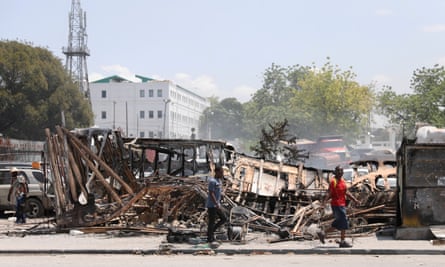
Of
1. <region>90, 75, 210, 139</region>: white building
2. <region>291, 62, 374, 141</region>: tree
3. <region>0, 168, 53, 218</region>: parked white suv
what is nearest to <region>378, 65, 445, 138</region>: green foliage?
<region>291, 62, 374, 141</region>: tree

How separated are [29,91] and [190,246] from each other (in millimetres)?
45951

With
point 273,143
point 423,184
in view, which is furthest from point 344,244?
point 273,143

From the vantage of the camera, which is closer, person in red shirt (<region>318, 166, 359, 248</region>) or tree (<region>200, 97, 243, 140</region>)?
person in red shirt (<region>318, 166, 359, 248</region>)

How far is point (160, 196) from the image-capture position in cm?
1658

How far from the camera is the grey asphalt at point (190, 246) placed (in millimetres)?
12875

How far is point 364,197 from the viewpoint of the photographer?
16.8 metres

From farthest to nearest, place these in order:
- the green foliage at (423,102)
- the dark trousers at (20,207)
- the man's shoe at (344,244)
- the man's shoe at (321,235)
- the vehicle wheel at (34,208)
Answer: the green foliage at (423,102) → the vehicle wheel at (34,208) → the dark trousers at (20,207) → the man's shoe at (321,235) → the man's shoe at (344,244)

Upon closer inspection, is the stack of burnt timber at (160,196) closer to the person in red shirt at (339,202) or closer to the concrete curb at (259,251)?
the person in red shirt at (339,202)

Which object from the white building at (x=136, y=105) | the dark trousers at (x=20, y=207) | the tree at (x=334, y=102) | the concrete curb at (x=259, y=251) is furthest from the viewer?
the white building at (x=136, y=105)

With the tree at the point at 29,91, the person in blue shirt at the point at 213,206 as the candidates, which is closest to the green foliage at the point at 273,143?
the person in blue shirt at the point at 213,206

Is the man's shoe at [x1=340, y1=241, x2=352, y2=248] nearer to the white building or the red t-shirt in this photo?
the red t-shirt
